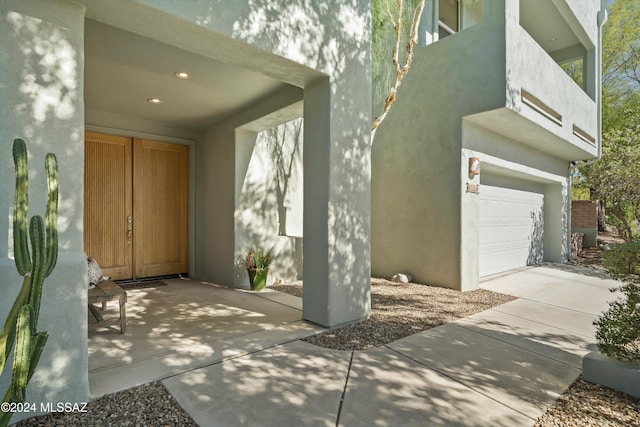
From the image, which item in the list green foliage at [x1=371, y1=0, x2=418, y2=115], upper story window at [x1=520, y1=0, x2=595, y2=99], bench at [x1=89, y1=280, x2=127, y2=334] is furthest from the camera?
upper story window at [x1=520, y1=0, x2=595, y2=99]

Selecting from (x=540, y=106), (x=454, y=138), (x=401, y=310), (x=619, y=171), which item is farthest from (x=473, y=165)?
(x=619, y=171)

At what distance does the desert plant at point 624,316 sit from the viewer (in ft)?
9.06

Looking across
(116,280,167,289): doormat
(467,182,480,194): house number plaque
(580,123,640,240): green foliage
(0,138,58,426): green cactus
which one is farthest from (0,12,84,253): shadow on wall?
(580,123,640,240): green foliage

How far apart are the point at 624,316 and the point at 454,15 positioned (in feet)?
28.5

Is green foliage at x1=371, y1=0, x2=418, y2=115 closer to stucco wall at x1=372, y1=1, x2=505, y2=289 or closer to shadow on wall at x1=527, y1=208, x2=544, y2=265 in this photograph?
stucco wall at x1=372, y1=1, x2=505, y2=289

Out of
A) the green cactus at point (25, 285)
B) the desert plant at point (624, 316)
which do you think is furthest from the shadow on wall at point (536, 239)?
the green cactus at point (25, 285)

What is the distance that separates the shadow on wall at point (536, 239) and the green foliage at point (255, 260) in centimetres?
718

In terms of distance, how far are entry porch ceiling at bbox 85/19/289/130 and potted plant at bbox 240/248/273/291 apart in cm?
261

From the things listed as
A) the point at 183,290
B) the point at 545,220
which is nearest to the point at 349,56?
the point at 183,290

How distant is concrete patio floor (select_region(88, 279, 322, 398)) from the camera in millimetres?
2869

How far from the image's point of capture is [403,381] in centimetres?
278

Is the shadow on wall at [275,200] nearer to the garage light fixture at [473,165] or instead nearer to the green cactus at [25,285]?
the garage light fixture at [473,165]

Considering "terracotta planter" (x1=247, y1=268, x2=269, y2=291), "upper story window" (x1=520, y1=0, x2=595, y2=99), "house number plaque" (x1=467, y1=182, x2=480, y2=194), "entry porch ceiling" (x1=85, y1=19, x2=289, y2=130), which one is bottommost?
"terracotta planter" (x1=247, y1=268, x2=269, y2=291)

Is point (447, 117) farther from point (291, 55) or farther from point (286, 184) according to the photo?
point (291, 55)
